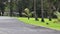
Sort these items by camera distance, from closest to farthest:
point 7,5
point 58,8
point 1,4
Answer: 1. point 58,8
2. point 7,5
3. point 1,4

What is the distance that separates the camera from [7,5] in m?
91.2

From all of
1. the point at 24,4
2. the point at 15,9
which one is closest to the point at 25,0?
the point at 24,4

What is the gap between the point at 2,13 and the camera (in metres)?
94.7

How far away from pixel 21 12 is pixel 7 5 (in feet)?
38.9

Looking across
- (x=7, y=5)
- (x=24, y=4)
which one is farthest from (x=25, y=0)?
(x=7, y=5)

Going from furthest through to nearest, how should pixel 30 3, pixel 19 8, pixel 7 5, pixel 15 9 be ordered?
pixel 7 5 → pixel 15 9 → pixel 19 8 → pixel 30 3

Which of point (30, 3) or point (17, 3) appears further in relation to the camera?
point (17, 3)

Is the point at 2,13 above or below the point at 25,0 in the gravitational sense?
below

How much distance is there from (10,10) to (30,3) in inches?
674

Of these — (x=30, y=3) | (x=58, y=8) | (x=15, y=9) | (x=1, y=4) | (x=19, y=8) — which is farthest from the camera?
(x=1, y=4)

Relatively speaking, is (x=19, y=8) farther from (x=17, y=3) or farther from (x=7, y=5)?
(x=7, y=5)

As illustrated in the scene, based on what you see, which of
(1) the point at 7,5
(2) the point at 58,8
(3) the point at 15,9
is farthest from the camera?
(1) the point at 7,5

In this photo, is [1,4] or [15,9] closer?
[15,9]

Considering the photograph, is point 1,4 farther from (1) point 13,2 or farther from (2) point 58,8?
(2) point 58,8
